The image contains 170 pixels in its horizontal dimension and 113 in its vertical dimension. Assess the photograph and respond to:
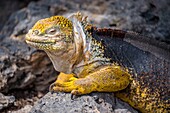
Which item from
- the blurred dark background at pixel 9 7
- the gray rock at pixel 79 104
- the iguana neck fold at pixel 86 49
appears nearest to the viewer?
the gray rock at pixel 79 104

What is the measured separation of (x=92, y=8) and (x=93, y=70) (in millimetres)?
2102

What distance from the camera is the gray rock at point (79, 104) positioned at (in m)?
3.57

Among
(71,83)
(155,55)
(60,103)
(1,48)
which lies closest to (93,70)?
(71,83)

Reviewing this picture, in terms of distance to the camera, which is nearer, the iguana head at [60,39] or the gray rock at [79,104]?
the gray rock at [79,104]

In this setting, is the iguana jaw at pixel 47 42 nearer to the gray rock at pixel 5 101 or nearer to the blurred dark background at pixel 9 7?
the gray rock at pixel 5 101

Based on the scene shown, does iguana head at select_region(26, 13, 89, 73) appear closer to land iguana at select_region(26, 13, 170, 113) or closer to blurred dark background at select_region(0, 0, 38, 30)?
land iguana at select_region(26, 13, 170, 113)

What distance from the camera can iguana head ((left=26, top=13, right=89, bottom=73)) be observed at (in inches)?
146

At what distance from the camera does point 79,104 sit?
3.61m

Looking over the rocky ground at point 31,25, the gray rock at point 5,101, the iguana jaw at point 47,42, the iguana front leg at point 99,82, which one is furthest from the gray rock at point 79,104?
the rocky ground at point 31,25

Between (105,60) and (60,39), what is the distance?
0.59m

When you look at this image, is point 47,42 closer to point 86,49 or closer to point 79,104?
point 86,49

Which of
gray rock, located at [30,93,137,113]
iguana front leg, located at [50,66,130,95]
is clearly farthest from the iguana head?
gray rock, located at [30,93,137,113]

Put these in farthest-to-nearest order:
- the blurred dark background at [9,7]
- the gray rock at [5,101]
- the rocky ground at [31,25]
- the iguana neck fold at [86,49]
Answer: the blurred dark background at [9,7] → the rocky ground at [31,25] → the gray rock at [5,101] → the iguana neck fold at [86,49]

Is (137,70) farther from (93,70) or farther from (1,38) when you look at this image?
(1,38)
